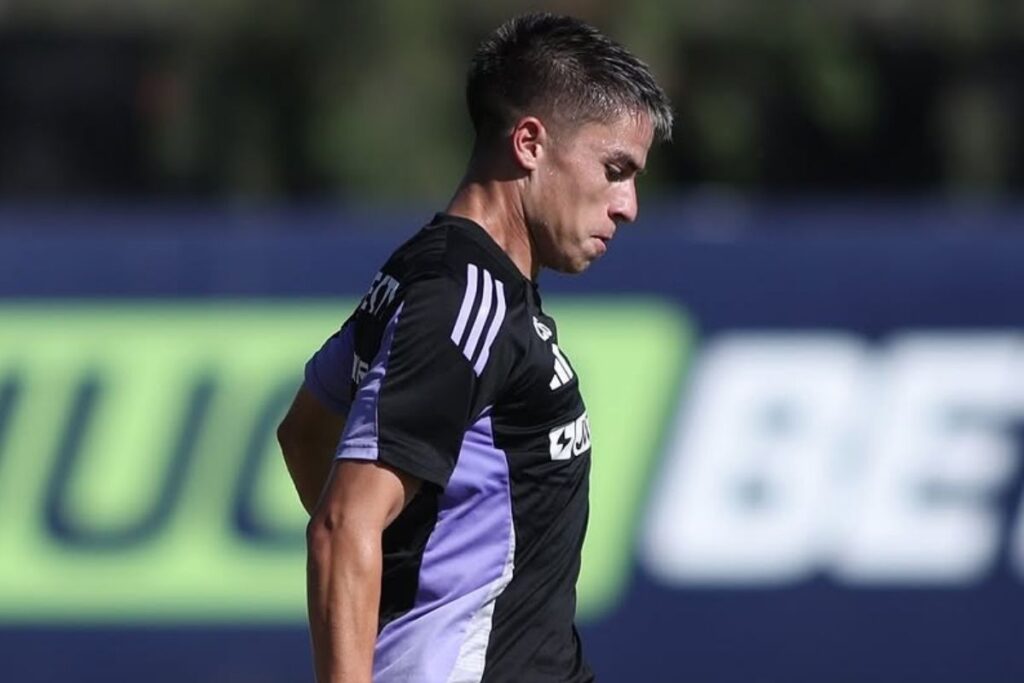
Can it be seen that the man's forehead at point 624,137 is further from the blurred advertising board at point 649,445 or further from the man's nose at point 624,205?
the blurred advertising board at point 649,445

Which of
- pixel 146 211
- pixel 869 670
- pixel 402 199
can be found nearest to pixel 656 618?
pixel 869 670

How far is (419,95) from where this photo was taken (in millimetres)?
10938

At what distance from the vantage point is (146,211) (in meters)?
8.55

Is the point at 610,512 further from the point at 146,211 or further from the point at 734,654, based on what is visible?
the point at 146,211

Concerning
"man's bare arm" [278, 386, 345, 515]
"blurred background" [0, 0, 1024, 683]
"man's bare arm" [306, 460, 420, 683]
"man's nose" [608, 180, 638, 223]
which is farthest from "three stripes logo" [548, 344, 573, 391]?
"blurred background" [0, 0, 1024, 683]

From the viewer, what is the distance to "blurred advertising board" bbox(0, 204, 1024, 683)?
26.8 ft

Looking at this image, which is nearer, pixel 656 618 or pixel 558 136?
pixel 558 136

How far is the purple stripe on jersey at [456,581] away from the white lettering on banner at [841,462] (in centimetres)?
484

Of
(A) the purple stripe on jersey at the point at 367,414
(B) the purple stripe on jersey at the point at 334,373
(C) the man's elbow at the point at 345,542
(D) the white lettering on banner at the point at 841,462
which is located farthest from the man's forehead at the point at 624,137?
(D) the white lettering on banner at the point at 841,462

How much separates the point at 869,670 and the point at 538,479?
16.8 ft

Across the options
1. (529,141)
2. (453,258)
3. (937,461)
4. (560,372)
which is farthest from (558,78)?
(937,461)

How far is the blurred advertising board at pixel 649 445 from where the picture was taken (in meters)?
8.17

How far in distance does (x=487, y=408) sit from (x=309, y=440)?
65cm

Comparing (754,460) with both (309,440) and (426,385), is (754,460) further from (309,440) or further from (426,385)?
(426,385)
